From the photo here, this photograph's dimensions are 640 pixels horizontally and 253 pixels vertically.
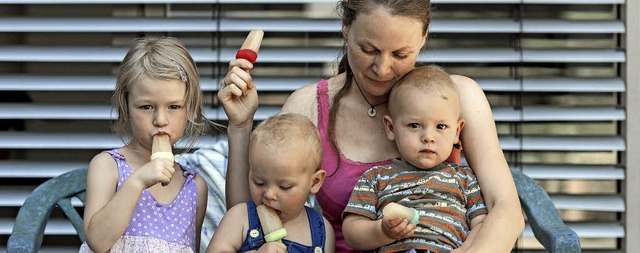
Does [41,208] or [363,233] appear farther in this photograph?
[41,208]

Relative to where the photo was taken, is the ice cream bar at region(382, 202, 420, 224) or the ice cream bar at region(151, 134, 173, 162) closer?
the ice cream bar at region(382, 202, 420, 224)

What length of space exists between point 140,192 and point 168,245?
0.26 m

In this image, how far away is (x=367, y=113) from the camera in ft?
11.3

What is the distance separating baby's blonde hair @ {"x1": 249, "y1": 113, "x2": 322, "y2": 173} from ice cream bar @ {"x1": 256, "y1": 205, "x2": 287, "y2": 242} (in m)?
0.16

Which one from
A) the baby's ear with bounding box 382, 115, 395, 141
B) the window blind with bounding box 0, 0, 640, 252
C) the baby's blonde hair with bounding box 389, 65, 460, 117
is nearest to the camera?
the baby's blonde hair with bounding box 389, 65, 460, 117

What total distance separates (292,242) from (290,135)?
0.93ft

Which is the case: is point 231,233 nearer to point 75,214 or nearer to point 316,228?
point 316,228

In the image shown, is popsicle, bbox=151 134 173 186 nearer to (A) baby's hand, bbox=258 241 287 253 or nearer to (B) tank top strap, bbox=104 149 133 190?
(B) tank top strap, bbox=104 149 133 190

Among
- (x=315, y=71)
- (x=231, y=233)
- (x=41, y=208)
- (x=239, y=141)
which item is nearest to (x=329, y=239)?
(x=231, y=233)

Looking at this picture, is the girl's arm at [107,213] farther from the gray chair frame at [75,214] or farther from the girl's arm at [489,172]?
the girl's arm at [489,172]

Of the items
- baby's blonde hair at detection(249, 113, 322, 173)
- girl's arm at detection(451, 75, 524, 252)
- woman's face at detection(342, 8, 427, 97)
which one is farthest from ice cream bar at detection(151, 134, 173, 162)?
girl's arm at detection(451, 75, 524, 252)

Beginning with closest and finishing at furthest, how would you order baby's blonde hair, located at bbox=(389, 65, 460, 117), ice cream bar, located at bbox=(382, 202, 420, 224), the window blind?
ice cream bar, located at bbox=(382, 202, 420, 224)
baby's blonde hair, located at bbox=(389, 65, 460, 117)
the window blind

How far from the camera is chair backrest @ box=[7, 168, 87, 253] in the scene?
3278mm

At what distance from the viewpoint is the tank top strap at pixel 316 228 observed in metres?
3.19
